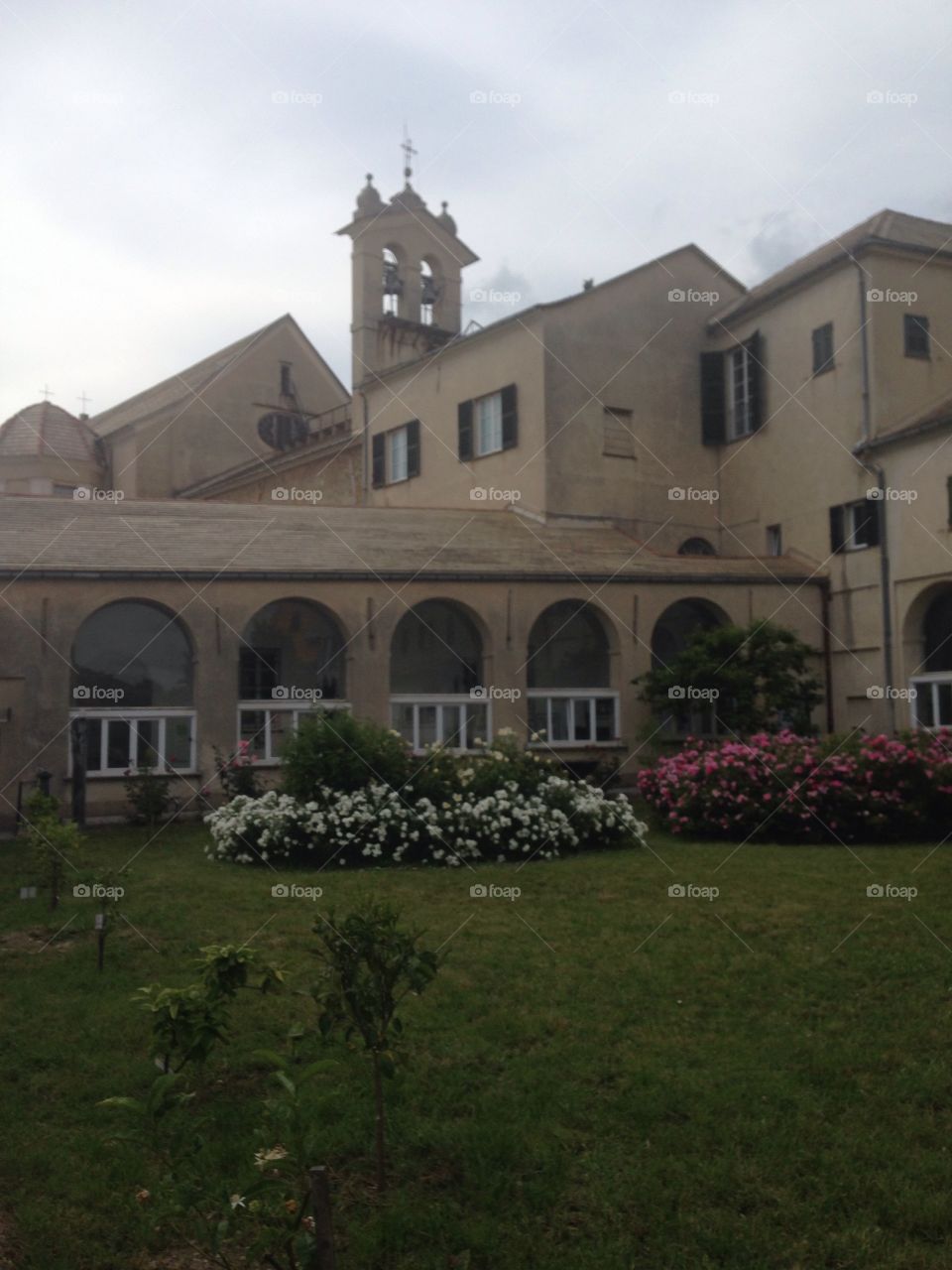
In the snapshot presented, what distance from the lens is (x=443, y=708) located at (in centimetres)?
2200

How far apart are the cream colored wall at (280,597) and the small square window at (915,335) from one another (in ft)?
18.8

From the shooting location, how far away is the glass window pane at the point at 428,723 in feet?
72.2

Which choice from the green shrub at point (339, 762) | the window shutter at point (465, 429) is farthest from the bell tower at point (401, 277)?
the green shrub at point (339, 762)

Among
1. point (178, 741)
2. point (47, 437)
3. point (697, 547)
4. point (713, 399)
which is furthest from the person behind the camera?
point (47, 437)

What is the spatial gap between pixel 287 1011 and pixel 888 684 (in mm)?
18896

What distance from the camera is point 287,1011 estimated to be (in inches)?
311

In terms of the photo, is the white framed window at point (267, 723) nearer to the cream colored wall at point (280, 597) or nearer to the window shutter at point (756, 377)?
the cream colored wall at point (280, 597)

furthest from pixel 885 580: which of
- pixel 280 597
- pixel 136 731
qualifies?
pixel 136 731

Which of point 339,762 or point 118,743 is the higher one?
point 118,743

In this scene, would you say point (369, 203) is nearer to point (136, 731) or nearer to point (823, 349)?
point (823, 349)

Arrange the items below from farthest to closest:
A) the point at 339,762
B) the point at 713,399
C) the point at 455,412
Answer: the point at 455,412
the point at 713,399
the point at 339,762

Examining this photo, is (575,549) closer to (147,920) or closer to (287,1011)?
(147,920)

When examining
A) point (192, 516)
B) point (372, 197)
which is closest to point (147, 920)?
point (192, 516)

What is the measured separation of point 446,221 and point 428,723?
20810mm
